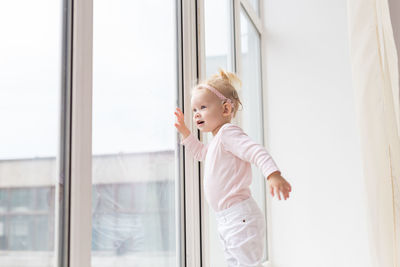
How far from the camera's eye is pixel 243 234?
1098 mm

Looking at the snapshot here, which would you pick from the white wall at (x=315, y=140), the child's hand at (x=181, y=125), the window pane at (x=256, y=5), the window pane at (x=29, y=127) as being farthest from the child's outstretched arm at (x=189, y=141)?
the window pane at (x=256, y=5)

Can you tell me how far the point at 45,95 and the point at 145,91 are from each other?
0.40 metres

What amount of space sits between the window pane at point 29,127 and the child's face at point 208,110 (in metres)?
0.45

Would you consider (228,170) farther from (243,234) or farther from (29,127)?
(29,127)

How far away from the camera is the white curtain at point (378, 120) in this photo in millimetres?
1334

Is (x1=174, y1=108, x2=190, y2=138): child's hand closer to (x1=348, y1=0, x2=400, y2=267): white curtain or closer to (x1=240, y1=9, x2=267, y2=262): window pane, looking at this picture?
(x1=348, y1=0, x2=400, y2=267): white curtain

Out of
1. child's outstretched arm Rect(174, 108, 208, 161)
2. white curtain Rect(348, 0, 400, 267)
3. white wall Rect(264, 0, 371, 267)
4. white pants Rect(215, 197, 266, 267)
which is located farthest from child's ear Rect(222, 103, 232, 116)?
white wall Rect(264, 0, 371, 267)

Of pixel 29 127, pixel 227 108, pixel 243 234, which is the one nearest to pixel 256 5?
pixel 227 108

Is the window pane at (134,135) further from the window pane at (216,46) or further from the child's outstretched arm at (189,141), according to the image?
the window pane at (216,46)

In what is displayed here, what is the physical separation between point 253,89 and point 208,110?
1.30 metres

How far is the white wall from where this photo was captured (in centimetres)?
243

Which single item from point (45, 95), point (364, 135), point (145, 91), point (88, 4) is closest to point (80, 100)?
point (45, 95)

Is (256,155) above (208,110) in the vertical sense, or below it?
below

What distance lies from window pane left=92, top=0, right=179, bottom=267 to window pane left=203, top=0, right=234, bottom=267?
0.76 feet
